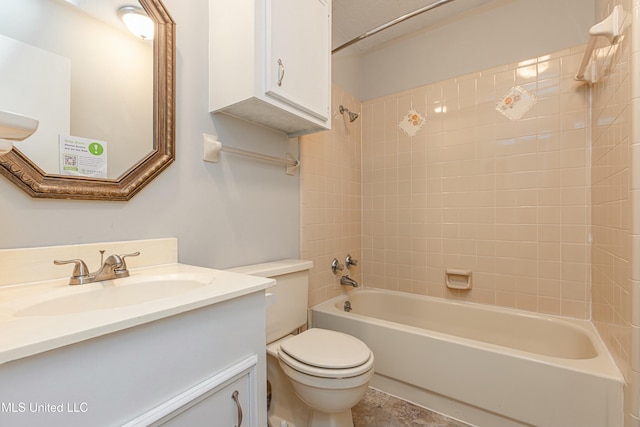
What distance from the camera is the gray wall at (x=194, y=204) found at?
2.75ft

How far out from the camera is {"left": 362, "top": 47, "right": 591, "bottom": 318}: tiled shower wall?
1.63m

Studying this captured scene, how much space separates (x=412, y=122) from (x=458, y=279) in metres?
1.23

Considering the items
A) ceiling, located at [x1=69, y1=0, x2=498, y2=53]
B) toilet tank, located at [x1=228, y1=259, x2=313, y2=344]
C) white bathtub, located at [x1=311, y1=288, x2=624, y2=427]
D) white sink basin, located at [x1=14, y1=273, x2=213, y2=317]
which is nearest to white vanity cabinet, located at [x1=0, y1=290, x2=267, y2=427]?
white sink basin, located at [x1=14, y1=273, x2=213, y2=317]

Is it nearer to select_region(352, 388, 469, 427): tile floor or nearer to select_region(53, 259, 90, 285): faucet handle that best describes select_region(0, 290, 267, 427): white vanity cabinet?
select_region(53, 259, 90, 285): faucet handle

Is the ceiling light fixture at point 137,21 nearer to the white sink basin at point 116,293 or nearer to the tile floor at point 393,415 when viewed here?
the white sink basin at point 116,293

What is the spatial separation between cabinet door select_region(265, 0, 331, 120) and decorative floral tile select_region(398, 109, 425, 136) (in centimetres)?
101

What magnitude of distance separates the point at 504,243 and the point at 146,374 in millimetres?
2017

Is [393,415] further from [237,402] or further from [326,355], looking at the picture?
[237,402]

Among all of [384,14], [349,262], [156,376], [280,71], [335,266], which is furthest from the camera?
→ [349,262]

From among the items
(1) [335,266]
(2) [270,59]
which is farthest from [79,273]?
(1) [335,266]

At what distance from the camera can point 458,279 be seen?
1.97 m

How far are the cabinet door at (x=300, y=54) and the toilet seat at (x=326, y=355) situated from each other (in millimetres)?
1076

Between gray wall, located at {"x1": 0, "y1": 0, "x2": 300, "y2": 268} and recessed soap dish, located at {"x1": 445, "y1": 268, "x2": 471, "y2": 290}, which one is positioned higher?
gray wall, located at {"x1": 0, "y1": 0, "x2": 300, "y2": 268}

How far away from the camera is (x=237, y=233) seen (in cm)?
138
